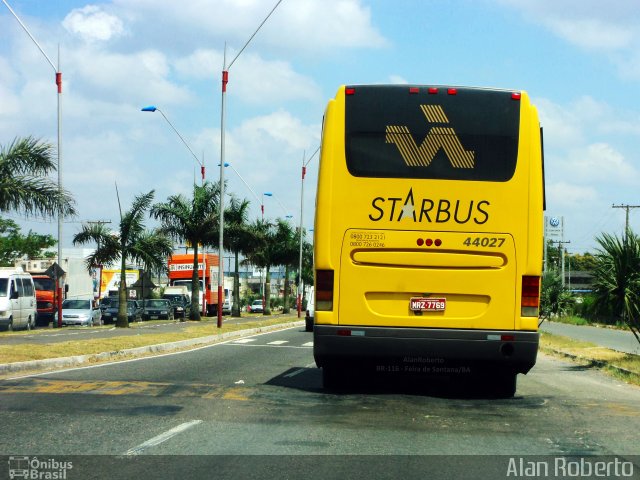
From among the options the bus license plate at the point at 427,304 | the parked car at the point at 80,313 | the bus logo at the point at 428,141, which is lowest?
the parked car at the point at 80,313

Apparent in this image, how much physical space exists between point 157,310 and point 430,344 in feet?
134

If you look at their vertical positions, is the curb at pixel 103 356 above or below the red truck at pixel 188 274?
below

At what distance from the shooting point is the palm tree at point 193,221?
4384 cm

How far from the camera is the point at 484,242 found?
10688 millimetres

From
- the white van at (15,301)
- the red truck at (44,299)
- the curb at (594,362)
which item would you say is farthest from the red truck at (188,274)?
the curb at (594,362)

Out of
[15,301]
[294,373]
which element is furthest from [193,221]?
[294,373]

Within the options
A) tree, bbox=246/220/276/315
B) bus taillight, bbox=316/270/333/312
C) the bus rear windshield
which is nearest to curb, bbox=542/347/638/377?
the bus rear windshield

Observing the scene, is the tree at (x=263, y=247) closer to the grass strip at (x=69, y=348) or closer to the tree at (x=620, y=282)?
the grass strip at (x=69, y=348)

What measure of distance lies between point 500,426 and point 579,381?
7190 millimetres

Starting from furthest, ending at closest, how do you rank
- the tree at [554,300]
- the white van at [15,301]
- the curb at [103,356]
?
the tree at [554,300] → the white van at [15,301] → the curb at [103,356]

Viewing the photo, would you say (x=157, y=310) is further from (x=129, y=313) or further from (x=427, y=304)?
(x=427, y=304)

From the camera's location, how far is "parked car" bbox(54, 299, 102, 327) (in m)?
40.7

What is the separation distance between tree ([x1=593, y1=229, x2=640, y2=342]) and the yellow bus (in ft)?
31.5

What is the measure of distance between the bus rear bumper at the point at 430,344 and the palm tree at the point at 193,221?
33520mm
